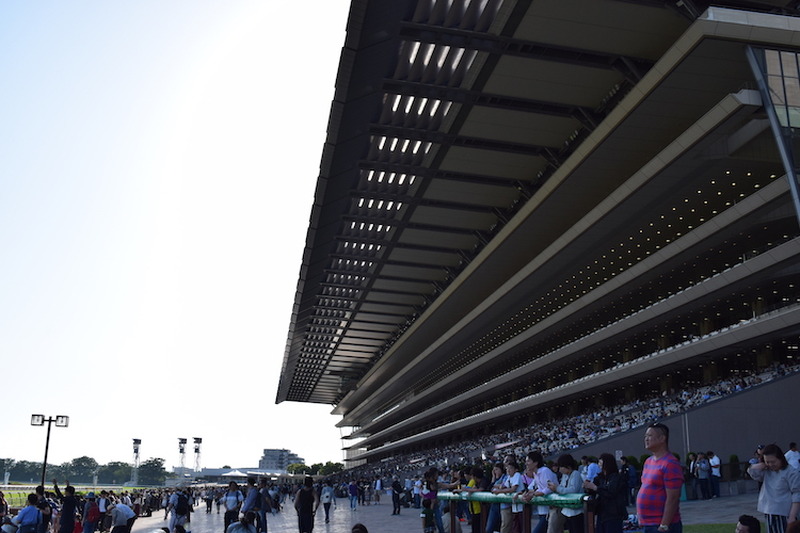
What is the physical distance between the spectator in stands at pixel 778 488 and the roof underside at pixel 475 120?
60.3 ft

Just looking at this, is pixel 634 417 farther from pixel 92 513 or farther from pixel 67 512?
pixel 67 512

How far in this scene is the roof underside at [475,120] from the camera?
79.5ft

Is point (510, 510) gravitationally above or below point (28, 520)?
above

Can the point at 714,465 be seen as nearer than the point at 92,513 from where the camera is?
No

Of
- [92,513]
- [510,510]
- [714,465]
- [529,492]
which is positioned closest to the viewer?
[529,492]

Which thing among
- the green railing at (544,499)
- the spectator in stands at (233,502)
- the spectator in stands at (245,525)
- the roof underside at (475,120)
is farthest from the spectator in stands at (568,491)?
the roof underside at (475,120)

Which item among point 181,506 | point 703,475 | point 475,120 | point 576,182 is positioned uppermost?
point 475,120

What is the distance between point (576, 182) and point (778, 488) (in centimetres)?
2789

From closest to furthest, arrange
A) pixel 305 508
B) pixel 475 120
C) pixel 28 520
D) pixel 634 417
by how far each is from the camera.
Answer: pixel 28 520, pixel 305 508, pixel 475 120, pixel 634 417

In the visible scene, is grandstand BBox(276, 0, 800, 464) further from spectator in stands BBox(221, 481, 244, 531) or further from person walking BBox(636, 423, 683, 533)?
person walking BBox(636, 423, 683, 533)

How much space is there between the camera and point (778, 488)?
7180 millimetres

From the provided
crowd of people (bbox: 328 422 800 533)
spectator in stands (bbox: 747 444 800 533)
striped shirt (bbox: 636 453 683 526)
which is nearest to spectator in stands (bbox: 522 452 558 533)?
crowd of people (bbox: 328 422 800 533)

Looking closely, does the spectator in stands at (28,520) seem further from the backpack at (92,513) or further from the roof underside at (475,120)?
the roof underside at (475,120)

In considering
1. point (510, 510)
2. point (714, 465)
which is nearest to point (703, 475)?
point (714, 465)
